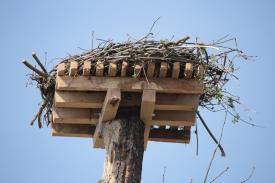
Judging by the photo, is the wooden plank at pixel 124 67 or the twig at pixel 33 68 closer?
the wooden plank at pixel 124 67

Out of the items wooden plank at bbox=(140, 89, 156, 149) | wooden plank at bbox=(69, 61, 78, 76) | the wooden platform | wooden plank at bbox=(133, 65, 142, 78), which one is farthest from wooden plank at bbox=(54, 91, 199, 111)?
wooden plank at bbox=(133, 65, 142, 78)

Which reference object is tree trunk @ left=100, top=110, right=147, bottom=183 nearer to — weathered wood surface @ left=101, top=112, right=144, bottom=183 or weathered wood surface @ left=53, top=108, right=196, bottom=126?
weathered wood surface @ left=101, top=112, right=144, bottom=183

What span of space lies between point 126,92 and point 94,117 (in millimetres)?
513

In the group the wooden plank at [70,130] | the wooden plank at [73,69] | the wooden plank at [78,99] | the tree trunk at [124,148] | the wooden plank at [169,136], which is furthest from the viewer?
the wooden plank at [169,136]

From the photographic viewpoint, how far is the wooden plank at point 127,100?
615cm

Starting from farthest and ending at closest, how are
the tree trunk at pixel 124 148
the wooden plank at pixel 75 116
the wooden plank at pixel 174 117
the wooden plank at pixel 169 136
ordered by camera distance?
1. the wooden plank at pixel 169 136
2. the wooden plank at pixel 174 117
3. the wooden plank at pixel 75 116
4. the tree trunk at pixel 124 148

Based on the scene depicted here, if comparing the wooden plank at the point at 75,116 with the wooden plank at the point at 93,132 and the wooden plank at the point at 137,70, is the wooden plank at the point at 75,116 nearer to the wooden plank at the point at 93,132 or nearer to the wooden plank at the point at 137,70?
the wooden plank at the point at 93,132

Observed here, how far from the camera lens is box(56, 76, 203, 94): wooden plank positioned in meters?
5.98

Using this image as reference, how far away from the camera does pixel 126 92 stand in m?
6.22

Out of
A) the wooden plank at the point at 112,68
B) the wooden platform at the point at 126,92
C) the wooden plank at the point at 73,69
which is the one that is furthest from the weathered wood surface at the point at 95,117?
the wooden plank at the point at 112,68

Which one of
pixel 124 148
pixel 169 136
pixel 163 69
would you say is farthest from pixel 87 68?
pixel 169 136

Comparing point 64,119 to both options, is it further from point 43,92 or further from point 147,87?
point 147,87

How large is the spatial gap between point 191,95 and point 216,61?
46cm

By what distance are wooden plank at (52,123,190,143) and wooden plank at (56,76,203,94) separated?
84cm
